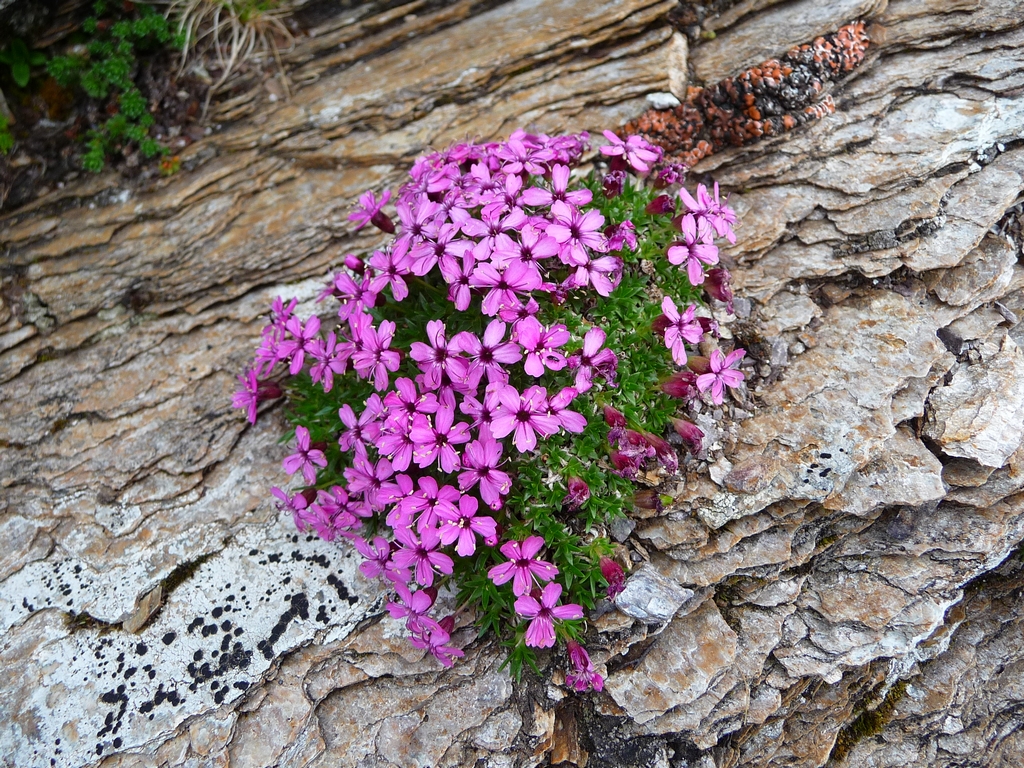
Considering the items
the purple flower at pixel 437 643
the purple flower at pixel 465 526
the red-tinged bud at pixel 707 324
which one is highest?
the red-tinged bud at pixel 707 324

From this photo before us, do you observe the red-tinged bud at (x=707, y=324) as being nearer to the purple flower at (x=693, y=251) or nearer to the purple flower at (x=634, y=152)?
the purple flower at (x=693, y=251)

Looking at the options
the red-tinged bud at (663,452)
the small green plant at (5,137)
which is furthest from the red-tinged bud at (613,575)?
the small green plant at (5,137)

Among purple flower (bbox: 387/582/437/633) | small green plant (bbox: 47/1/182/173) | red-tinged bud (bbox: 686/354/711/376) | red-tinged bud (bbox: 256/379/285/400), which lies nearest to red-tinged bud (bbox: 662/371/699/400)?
red-tinged bud (bbox: 686/354/711/376)

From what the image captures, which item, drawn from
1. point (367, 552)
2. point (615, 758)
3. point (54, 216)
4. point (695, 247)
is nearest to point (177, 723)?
point (367, 552)

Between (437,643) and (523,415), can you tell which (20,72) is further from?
(437,643)

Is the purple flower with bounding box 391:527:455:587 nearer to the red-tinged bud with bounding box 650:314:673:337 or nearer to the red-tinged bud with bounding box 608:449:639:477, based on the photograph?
the red-tinged bud with bounding box 608:449:639:477

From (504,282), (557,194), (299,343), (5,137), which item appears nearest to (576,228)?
(557,194)

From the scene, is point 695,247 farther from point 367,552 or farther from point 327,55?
point 327,55
